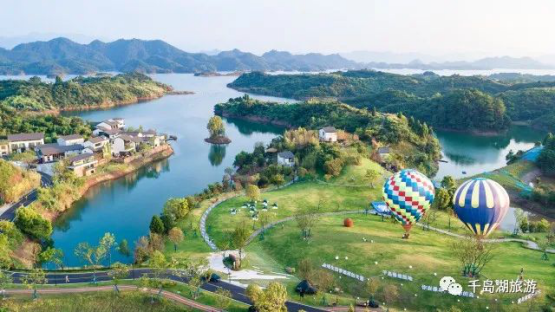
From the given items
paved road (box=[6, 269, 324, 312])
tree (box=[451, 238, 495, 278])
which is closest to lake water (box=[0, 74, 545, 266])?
paved road (box=[6, 269, 324, 312])

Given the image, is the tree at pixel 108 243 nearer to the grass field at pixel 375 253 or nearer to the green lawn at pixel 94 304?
the green lawn at pixel 94 304

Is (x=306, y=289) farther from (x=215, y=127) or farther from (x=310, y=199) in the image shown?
(x=215, y=127)

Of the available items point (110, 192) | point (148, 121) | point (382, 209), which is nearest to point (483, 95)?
point (382, 209)

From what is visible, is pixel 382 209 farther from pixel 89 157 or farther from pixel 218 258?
pixel 89 157

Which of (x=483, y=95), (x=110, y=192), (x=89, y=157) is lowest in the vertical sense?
(x=110, y=192)

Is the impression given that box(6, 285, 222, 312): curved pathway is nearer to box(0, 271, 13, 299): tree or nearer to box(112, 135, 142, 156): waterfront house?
box(0, 271, 13, 299): tree

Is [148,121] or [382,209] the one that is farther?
[148,121]
